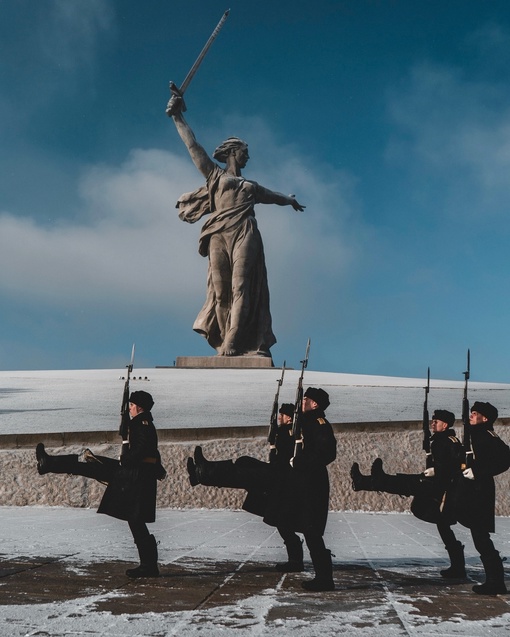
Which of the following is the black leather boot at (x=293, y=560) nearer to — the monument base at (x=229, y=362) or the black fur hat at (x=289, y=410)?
the black fur hat at (x=289, y=410)

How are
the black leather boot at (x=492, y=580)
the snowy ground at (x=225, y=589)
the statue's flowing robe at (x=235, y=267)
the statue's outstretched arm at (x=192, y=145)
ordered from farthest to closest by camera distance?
the statue's outstretched arm at (x=192, y=145)
the statue's flowing robe at (x=235, y=267)
the black leather boot at (x=492, y=580)
the snowy ground at (x=225, y=589)

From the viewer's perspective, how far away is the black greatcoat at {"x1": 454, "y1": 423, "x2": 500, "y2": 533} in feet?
15.5

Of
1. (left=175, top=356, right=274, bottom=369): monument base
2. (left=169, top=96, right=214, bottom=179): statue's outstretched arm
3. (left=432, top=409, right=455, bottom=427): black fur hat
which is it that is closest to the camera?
(left=432, top=409, right=455, bottom=427): black fur hat

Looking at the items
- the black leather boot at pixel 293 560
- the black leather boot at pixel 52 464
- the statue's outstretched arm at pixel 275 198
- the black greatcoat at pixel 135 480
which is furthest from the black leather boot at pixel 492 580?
the statue's outstretched arm at pixel 275 198

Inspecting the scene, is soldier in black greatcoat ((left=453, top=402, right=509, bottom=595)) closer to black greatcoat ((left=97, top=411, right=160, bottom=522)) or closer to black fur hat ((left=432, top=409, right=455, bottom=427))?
black fur hat ((left=432, top=409, right=455, bottom=427))

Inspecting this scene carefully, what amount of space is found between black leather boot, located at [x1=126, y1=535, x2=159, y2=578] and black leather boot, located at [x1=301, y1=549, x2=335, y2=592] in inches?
36.9

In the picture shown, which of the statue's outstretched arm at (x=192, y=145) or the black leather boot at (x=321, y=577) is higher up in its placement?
the statue's outstretched arm at (x=192, y=145)

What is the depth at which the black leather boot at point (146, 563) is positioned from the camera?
4.70m

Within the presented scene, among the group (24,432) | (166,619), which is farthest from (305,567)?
(24,432)

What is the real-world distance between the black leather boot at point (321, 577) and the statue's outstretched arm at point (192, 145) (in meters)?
23.9

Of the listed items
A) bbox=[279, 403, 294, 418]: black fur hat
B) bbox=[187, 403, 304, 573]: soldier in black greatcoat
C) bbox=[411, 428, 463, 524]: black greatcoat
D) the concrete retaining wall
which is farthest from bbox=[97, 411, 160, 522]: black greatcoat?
the concrete retaining wall

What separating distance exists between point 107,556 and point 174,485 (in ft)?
11.5

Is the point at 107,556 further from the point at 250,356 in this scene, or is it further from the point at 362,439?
the point at 250,356

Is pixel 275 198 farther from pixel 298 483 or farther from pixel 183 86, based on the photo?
pixel 298 483
